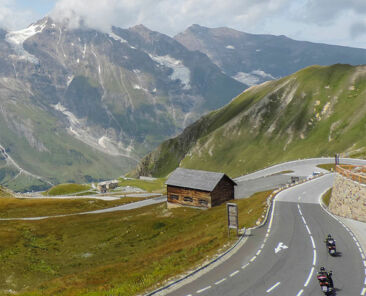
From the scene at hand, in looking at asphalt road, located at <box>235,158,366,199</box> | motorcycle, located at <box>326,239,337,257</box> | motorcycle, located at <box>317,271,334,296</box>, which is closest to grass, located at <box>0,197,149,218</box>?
asphalt road, located at <box>235,158,366,199</box>

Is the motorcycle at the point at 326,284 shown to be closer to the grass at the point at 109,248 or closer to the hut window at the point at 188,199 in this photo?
the grass at the point at 109,248

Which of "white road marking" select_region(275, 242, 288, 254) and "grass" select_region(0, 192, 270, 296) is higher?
"white road marking" select_region(275, 242, 288, 254)

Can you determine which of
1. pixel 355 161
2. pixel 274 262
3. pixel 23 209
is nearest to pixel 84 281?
pixel 274 262

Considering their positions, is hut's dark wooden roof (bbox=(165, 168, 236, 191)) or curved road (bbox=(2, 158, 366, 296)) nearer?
curved road (bbox=(2, 158, 366, 296))

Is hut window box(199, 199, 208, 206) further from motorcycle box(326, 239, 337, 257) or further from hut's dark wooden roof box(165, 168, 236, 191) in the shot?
motorcycle box(326, 239, 337, 257)

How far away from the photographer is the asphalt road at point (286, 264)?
2811cm

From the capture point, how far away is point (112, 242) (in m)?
63.4

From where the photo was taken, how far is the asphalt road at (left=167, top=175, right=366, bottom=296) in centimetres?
2811

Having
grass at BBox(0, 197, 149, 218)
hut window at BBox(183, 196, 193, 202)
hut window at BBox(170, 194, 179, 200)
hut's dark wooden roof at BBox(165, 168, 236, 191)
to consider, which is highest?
hut's dark wooden roof at BBox(165, 168, 236, 191)

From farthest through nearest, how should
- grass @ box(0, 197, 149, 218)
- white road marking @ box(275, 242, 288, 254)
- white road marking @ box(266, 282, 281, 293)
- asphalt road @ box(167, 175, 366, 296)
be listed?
grass @ box(0, 197, 149, 218)
white road marking @ box(275, 242, 288, 254)
asphalt road @ box(167, 175, 366, 296)
white road marking @ box(266, 282, 281, 293)

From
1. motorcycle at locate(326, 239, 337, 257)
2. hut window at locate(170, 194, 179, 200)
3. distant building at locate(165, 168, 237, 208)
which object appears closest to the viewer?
motorcycle at locate(326, 239, 337, 257)

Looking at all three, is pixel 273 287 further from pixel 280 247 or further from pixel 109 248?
pixel 109 248

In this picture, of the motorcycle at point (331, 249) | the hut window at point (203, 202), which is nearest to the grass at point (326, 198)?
the hut window at point (203, 202)

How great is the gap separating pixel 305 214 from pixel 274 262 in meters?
21.2
